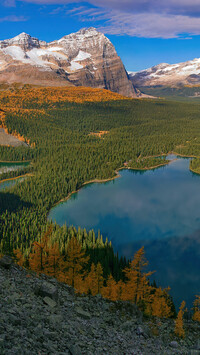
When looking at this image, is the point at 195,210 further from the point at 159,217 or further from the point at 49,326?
the point at 49,326

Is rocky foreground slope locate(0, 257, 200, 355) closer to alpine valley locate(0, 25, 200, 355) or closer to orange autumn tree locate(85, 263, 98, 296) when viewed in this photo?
alpine valley locate(0, 25, 200, 355)

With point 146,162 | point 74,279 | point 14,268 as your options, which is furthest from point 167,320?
point 146,162

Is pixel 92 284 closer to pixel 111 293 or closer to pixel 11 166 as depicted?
pixel 111 293

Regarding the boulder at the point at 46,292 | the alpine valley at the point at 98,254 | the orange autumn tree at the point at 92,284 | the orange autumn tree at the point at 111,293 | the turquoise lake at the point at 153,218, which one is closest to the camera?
the alpine valley at the point at 98,254

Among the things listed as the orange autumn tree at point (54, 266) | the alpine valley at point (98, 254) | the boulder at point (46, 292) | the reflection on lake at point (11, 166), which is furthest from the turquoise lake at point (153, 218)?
the reflection on lake at point (11, 166)

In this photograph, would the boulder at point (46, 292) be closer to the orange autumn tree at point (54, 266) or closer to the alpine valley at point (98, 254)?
the alpine valley at point (98, 254)

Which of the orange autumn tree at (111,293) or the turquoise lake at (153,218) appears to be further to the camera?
the turquoise lake at (153,218)

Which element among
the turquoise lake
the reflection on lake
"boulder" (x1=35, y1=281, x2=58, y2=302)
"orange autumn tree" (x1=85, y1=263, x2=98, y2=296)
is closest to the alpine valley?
"boulder" (x1=35, y1=281, x2=58, y2=302)
